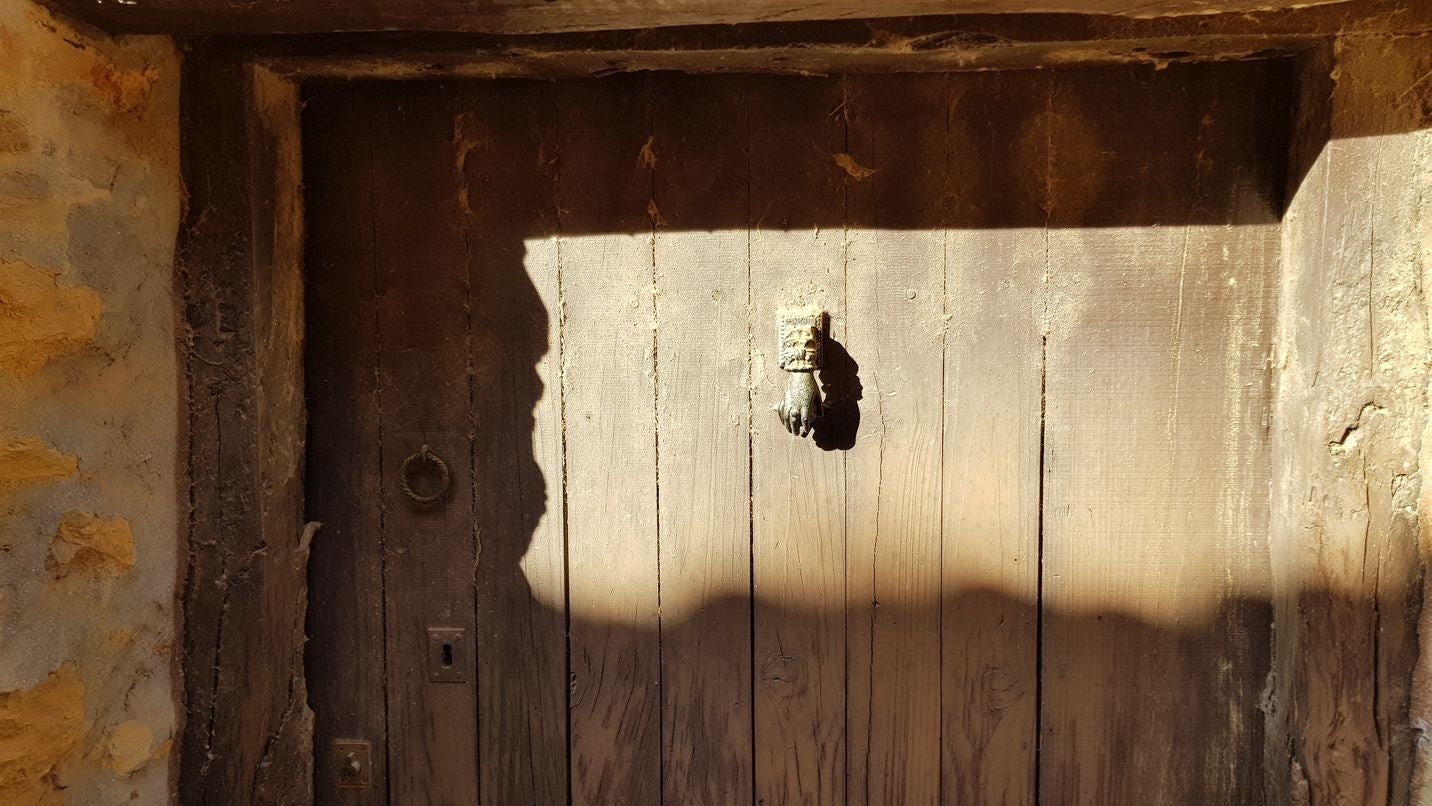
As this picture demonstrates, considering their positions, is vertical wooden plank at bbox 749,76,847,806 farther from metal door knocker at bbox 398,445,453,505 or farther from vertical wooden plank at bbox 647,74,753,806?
metal door knocker at bbox 398,445,453,505

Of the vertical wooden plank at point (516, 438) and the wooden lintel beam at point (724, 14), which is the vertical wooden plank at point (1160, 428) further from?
the vertical wooden plank at point (516, 438)

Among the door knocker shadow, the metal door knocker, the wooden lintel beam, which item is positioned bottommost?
the metal door knocker

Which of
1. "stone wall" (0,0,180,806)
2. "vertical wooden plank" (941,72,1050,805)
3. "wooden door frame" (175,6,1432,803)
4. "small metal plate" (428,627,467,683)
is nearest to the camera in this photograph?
"stone wall" (0,0,180,806)

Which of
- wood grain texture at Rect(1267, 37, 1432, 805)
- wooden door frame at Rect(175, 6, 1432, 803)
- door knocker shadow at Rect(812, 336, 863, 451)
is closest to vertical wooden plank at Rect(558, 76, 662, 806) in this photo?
wooden door frame at Rect(175, 6, 1432, 803)

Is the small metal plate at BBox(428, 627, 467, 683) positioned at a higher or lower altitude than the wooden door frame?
lower

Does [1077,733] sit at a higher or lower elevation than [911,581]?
lower

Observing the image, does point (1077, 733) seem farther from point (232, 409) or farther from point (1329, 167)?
point (232, 409)

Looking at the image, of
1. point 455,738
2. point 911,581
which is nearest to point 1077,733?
point 911,581

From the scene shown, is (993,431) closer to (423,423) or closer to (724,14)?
(724,14)
